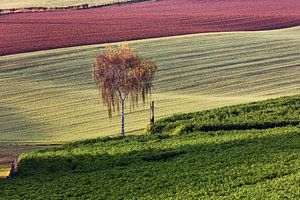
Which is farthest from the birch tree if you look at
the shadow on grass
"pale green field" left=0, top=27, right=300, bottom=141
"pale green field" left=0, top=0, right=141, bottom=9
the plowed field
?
"pale green field" left=0, top=0, right=141, bottom=9

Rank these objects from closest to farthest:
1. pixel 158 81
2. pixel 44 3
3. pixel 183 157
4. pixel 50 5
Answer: pixel 183 157 < pixel 158 81 < pixel 50 5 < pixel 44 3

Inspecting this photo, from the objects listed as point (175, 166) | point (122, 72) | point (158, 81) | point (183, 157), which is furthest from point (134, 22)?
point (175, 166)

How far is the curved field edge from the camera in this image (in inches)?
4249

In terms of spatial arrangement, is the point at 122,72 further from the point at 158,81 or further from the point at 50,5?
the point at 50,5

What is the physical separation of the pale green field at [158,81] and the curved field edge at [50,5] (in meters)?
30.9

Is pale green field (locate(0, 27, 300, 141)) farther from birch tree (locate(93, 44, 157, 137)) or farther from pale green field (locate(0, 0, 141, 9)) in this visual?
pale green field (locate(0, 0, 141, 9))

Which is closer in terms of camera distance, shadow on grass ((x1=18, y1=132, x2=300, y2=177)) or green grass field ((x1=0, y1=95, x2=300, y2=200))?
green grass field ((x1=0, y1=95, x2=300, y2=200))

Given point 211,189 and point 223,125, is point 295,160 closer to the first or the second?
point 211,189

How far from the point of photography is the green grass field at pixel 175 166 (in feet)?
100

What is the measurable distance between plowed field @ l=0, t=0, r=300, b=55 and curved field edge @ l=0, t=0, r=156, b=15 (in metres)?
3.97

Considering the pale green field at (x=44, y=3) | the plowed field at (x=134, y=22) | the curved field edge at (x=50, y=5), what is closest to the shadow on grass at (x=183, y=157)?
the plowed field at (x=134, y=22)

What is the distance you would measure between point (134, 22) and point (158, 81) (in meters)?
29.7

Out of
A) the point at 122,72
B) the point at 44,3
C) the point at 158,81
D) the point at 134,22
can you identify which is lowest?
the point at 158,81

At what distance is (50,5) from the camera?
372ft
